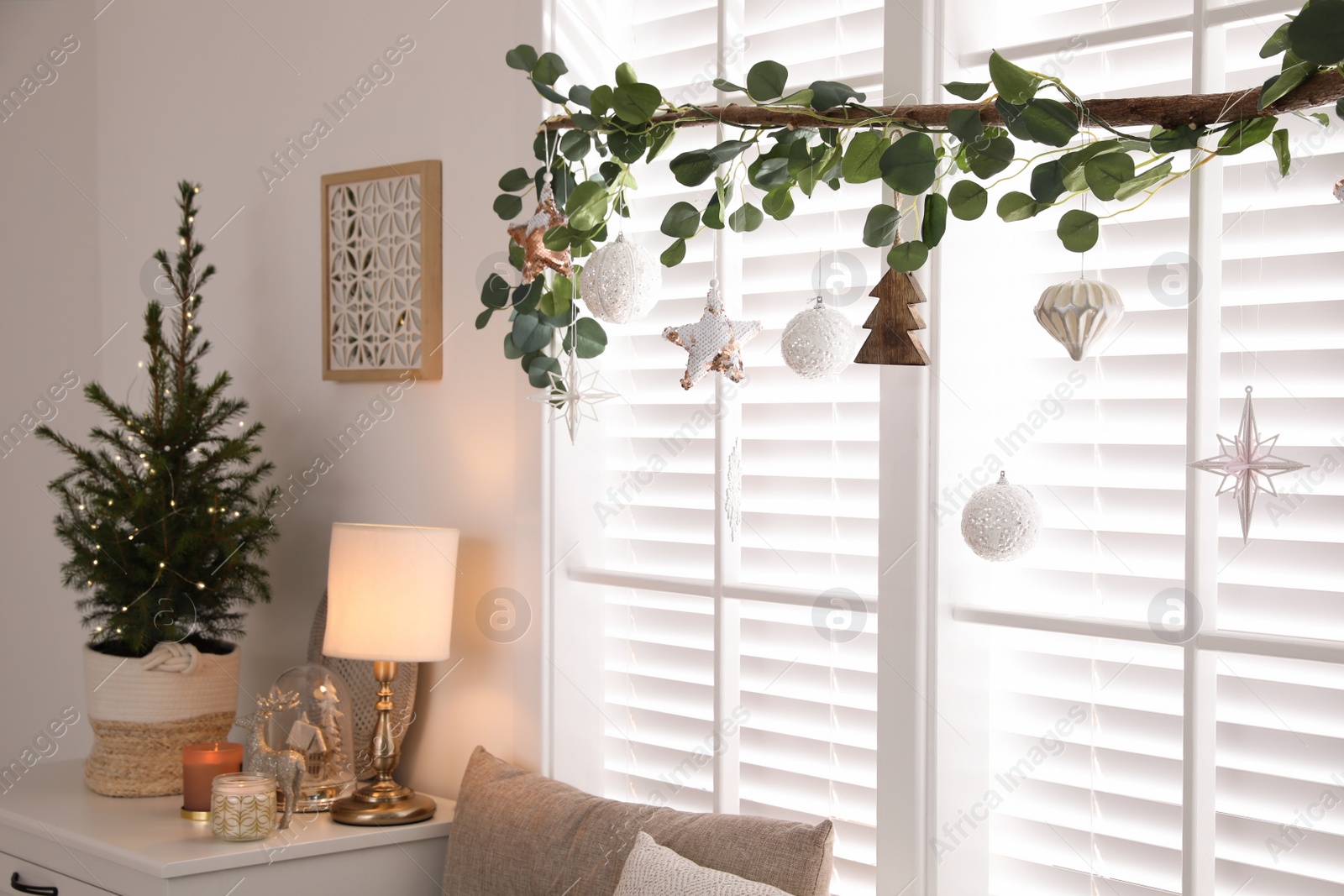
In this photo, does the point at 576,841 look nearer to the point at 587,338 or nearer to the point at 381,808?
the point at 381,808

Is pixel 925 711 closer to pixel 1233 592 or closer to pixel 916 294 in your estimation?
pixel 1233 592

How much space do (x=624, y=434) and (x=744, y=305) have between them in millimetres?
386

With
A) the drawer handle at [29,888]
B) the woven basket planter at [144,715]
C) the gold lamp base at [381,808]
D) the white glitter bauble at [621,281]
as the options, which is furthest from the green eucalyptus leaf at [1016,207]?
the drawer handle at [29,888]

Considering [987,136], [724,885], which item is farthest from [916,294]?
[724,885]

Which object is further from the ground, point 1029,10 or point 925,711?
point 1029,10

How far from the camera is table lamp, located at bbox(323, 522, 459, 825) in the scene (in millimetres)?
2195

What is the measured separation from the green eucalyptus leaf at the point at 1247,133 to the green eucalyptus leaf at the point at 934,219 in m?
0.29

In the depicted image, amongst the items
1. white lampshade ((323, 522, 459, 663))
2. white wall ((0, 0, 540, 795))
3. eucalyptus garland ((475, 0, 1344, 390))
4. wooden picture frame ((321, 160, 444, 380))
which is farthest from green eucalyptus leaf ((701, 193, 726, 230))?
Result: wooden picture frame ((321, 160, 444, 380))

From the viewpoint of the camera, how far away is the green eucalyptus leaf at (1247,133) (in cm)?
113

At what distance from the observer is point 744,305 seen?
2.04 m

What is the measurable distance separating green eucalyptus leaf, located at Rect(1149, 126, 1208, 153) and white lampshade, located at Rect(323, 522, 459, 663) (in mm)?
1502

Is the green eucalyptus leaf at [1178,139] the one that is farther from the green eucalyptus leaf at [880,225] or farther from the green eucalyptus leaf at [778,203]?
the green eucalyptus leaf at [778,203]

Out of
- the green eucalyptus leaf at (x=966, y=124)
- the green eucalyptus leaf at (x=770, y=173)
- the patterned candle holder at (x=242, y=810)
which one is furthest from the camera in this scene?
the patterned candle holder at (x=242, y=810)

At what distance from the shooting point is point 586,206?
151 cm
